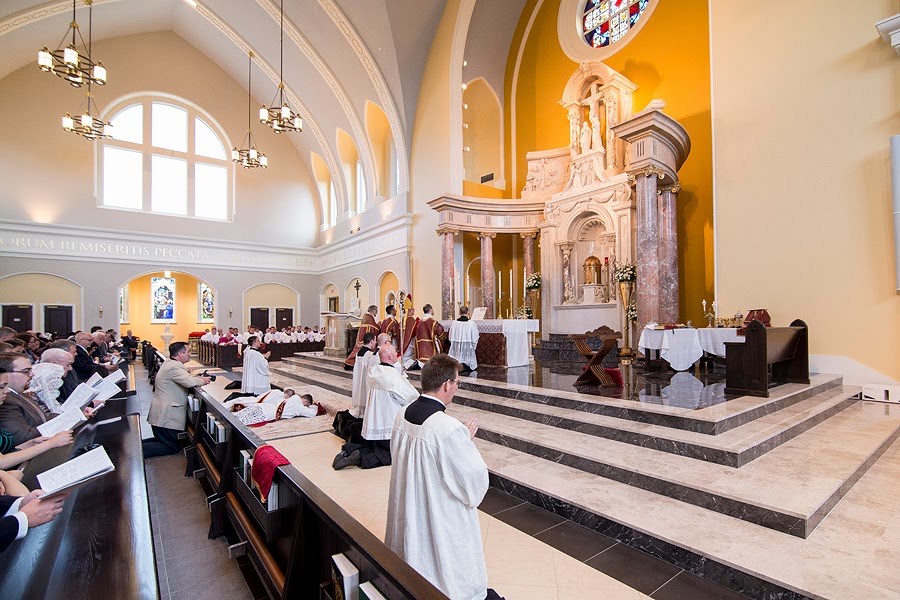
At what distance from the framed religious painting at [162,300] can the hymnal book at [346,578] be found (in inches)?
951

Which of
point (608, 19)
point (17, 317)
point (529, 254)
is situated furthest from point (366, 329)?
point (17, 317)

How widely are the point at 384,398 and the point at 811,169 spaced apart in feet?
23.9

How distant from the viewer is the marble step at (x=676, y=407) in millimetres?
4107

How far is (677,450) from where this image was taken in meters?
3.83

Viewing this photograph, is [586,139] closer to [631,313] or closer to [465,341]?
[631,313]

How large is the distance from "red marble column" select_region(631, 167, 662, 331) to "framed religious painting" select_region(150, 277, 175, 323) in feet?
72.7

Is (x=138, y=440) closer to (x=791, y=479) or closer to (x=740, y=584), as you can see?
(x=740, y=584)

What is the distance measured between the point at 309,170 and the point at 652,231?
18.6 m

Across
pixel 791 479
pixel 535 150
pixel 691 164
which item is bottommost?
pixel 791 479

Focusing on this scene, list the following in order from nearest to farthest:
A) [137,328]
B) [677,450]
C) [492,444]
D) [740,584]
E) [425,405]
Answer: [425,405], [740,584], [677,450], [492,444], [137,328]

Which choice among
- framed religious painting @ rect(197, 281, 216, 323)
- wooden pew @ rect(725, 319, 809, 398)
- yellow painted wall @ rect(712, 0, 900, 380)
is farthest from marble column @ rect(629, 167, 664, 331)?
framed religious painting @ rect(197, 281, 216, 323)

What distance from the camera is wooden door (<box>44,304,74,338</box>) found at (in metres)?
16.5

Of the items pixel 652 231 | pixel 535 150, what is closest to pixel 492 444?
pixel 652 231

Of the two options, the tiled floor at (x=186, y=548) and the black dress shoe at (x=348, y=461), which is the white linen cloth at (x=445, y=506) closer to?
the tiled floor at (x=186, y=548)
